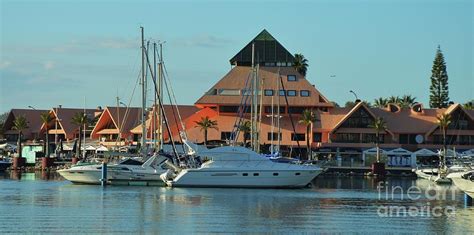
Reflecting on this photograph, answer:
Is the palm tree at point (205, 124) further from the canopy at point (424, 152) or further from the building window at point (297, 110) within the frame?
the canopy at point (424, 152)

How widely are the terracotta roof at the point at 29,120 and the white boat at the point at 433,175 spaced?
2348 inches

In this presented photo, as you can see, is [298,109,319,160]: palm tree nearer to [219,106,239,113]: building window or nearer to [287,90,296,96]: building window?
[287,90,296,96]: building window

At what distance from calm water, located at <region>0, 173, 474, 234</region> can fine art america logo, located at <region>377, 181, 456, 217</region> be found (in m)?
0.10

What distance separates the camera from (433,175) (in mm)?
96812

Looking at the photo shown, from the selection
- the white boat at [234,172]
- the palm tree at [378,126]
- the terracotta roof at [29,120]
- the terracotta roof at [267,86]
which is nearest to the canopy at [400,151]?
the palm tree at [378,126]

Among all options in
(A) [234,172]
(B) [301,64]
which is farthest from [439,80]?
(A) [234,172]

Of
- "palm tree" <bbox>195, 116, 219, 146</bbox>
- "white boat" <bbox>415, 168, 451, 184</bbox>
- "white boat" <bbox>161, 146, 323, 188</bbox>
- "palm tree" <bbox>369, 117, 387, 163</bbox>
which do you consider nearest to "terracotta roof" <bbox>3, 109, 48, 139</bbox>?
"palm tree" <bbox>195, 116, 219, 146</bbox>

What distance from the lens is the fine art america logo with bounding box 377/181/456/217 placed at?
54844 mm

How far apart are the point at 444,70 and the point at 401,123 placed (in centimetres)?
2348

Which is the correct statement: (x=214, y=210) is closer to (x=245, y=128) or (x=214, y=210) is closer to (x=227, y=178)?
(x=227, y=178)

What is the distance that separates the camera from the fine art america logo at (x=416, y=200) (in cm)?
5484

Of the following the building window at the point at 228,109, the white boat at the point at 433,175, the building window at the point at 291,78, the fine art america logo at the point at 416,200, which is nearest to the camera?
the fine art america logo at the point at 416,200

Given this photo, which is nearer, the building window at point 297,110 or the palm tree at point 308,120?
the palm tree at point 308,120

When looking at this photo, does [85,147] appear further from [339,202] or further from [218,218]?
[218,218]
